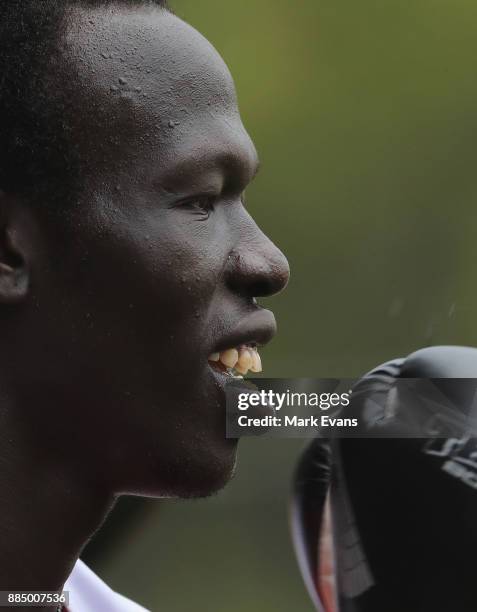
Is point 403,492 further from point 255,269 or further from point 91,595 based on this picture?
point 91,595

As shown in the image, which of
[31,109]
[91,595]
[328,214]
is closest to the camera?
[31,109]

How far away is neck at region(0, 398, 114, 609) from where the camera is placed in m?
1.25

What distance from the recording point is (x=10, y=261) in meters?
1.25

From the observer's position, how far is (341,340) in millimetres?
2852

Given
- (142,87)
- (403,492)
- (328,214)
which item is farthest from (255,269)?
(328,214)

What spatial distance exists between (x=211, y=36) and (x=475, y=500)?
1847 millimetres

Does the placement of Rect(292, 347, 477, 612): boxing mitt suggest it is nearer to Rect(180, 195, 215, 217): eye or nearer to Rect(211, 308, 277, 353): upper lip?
Rect(211, 308, 277, 353): upper lip

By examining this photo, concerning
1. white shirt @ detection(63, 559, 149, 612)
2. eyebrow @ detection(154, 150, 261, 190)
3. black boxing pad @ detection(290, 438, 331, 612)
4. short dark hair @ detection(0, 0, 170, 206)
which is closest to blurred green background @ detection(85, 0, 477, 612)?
white shirt @ detection(63, 559, 149, 612)

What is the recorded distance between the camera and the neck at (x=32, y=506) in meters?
1.25

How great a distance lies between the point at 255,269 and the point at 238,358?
4.4 inches

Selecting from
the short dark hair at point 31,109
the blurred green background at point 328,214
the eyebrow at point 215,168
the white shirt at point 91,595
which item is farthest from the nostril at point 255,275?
the blurred green background at point 328,214

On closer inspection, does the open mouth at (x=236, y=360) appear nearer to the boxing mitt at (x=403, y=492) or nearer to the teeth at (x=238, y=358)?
the teeth at (x=238, y=358)

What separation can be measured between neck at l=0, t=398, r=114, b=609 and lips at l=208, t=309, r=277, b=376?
0.73 ft

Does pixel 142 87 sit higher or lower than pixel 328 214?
lower
